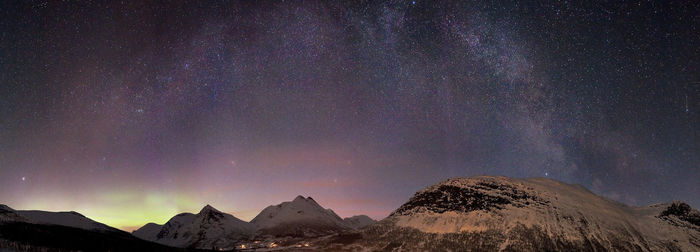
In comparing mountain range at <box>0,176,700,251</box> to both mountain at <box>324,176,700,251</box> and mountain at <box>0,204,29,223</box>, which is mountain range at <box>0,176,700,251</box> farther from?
mountain at <box>0,204,29,223</box>

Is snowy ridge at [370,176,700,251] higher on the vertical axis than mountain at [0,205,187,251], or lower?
higher

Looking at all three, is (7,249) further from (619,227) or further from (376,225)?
(619,227)

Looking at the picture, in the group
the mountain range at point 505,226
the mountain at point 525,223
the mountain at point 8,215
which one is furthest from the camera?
the mountain at point 8,215

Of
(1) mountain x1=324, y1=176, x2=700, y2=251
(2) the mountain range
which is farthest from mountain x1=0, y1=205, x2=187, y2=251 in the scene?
(1) mountain x1=324, y1=176, x2=700, y2=251

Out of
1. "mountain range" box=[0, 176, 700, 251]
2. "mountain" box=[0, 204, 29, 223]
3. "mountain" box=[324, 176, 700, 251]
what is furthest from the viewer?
"mountain" box=[0, 204, 29, 223]

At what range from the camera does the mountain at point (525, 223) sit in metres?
147

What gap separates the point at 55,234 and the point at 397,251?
142233 mm

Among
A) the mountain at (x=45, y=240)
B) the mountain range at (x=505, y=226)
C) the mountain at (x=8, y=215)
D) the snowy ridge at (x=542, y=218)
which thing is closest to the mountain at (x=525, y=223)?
the snowy ridge at (x=542, y=218)

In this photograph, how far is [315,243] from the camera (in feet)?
606

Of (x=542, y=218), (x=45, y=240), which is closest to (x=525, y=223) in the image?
(x=542, y=218)

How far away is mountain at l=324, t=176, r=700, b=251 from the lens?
147 meters

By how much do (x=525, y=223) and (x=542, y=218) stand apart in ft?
28.7

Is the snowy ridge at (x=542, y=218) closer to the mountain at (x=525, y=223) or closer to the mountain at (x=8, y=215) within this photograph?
the mountain at (x=525, y=223)

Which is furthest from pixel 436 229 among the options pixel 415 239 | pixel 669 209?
pixel 669 209
